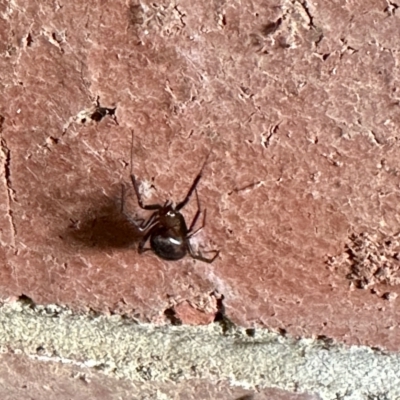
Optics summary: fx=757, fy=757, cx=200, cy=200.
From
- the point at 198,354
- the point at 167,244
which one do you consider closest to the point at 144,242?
the point at 167,244

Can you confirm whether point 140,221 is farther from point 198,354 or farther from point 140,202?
point 198,354

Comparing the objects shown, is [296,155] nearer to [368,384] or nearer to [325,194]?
[325,194]

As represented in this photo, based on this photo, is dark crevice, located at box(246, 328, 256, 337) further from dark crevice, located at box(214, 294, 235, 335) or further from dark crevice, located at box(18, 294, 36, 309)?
dark crevice, located at box(18, 294, 36, 309)

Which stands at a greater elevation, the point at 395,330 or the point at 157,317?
the point at 395,330

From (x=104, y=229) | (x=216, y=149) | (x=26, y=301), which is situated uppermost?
(x=216, y=149)

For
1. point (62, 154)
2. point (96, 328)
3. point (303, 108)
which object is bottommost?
point (96, 328)

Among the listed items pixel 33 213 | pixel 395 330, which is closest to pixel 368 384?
pixel 395 330
